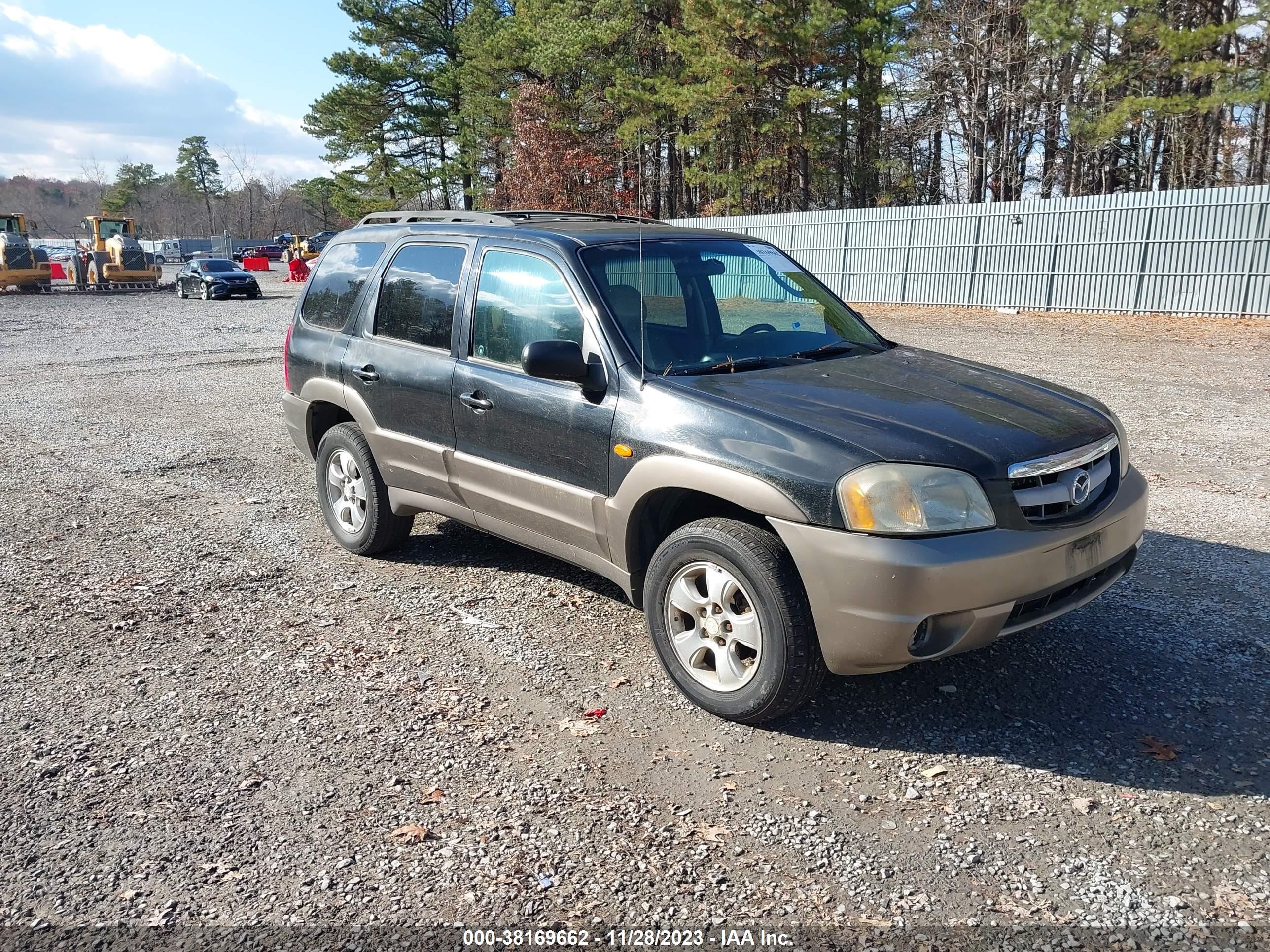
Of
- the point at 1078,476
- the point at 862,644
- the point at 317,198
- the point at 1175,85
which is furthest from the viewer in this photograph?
the point at 317,198

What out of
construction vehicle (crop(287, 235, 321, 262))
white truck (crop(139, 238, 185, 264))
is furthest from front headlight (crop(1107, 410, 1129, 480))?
white truck (crop(139, 238, 185, 264))

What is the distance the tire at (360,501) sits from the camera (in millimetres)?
5410

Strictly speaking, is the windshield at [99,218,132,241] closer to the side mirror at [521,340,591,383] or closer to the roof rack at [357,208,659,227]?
the roof rack at [357,208,659,227]

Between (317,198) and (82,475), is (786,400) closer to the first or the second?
(82,475)

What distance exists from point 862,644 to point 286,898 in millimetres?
1944

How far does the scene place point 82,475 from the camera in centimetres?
784

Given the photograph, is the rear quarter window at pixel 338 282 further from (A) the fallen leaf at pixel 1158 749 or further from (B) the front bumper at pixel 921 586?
(A) the fallen leaf at pixel 1158 749

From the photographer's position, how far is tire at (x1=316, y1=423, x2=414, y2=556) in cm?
541

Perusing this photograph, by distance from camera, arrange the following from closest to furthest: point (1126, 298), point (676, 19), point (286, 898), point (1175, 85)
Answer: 1. point (286, 898)
2. point (1126, 298)
3. point (1175, 85)
4. point (676, 19)

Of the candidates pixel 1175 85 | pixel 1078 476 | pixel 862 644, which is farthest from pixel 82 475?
pixel 1175 85

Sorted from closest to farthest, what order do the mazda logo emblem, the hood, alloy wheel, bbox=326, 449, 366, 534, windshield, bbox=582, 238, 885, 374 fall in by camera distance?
the hood
the mazda logo emblem
windshield, bbox=582, 238, 885, 374
alloy wheel, bbox=326, 449, 366, 534

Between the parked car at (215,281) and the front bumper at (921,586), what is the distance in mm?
33605

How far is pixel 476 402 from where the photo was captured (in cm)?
455

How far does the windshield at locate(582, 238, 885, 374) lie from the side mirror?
28 centimetres
